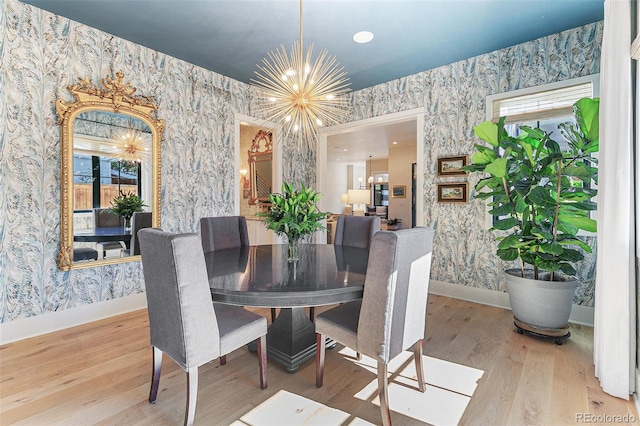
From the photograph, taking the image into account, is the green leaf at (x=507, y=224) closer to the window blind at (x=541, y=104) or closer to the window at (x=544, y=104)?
the window at (x=544, y=104)

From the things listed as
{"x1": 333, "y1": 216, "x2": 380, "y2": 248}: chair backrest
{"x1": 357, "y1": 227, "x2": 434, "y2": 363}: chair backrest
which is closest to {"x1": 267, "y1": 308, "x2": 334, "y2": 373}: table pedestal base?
{"x1": 357, "y1": 227, "x2": 434, "y2": 363}: chair backrest

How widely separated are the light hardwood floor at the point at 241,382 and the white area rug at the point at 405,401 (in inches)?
1.8

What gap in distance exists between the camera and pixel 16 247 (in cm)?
262

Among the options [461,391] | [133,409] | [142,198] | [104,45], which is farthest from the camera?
[142,198]

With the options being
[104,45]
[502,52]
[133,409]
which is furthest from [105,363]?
[502,52]

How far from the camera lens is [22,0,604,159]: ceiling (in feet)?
8.42

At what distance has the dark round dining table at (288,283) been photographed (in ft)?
4.96

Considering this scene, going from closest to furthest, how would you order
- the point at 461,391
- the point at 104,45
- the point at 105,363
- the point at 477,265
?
1. the point at 461,391
2. the point at 105,363
3. the point at 104,45
4. the point at 477,265

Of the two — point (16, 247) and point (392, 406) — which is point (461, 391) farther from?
point (16, 247)

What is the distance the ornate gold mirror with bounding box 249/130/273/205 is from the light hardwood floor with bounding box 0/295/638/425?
146 inches

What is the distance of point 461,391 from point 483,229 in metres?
2.19

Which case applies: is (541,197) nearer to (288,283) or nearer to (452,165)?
(452,165)

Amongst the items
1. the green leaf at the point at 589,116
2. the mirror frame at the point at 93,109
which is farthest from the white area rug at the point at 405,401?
the mirror frame at the point at 93,109

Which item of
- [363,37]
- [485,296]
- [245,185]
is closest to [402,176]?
[245,185]
